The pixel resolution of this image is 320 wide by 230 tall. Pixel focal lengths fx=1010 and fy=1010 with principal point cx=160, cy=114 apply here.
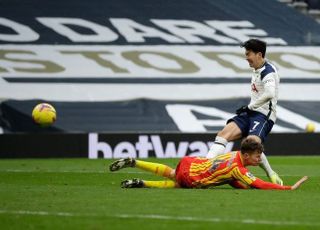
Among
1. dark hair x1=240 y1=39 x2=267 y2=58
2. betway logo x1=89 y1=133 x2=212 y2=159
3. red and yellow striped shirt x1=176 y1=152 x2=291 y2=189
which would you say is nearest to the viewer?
red and yellow striped shirt x1=176 y1=152 x2=291 y2=189

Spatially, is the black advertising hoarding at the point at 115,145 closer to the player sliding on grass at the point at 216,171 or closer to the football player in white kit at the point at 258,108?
the football player in white kit at the point at 258,108

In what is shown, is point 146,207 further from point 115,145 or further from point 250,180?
point 115,145

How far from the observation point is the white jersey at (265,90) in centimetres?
1385

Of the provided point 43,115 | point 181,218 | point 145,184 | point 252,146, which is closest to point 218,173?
point 252,146

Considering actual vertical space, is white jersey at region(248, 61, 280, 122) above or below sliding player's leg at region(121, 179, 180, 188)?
above

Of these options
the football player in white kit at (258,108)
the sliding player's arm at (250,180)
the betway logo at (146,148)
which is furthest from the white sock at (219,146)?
the betway logo at (146,148)

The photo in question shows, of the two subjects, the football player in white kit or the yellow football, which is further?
the yellow football

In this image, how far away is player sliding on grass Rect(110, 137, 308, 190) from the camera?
11922 millimetres

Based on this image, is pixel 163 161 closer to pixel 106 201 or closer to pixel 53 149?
pixel 53 149

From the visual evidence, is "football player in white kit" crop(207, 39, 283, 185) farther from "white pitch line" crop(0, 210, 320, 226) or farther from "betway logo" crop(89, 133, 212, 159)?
"betway logo" crop(89, 133, 212, 159)

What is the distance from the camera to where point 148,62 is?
28625 millimetres

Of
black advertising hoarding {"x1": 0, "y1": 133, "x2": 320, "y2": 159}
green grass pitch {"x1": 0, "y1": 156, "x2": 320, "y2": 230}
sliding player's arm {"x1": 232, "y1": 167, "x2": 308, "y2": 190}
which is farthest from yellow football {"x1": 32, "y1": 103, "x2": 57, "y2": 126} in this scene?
sliding player's arm {"x1": 232, "y1": 167, "x2": 308, "y2": 190}

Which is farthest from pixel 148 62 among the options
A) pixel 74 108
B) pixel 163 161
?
pixel 163 161

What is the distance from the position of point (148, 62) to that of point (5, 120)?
224 inches
